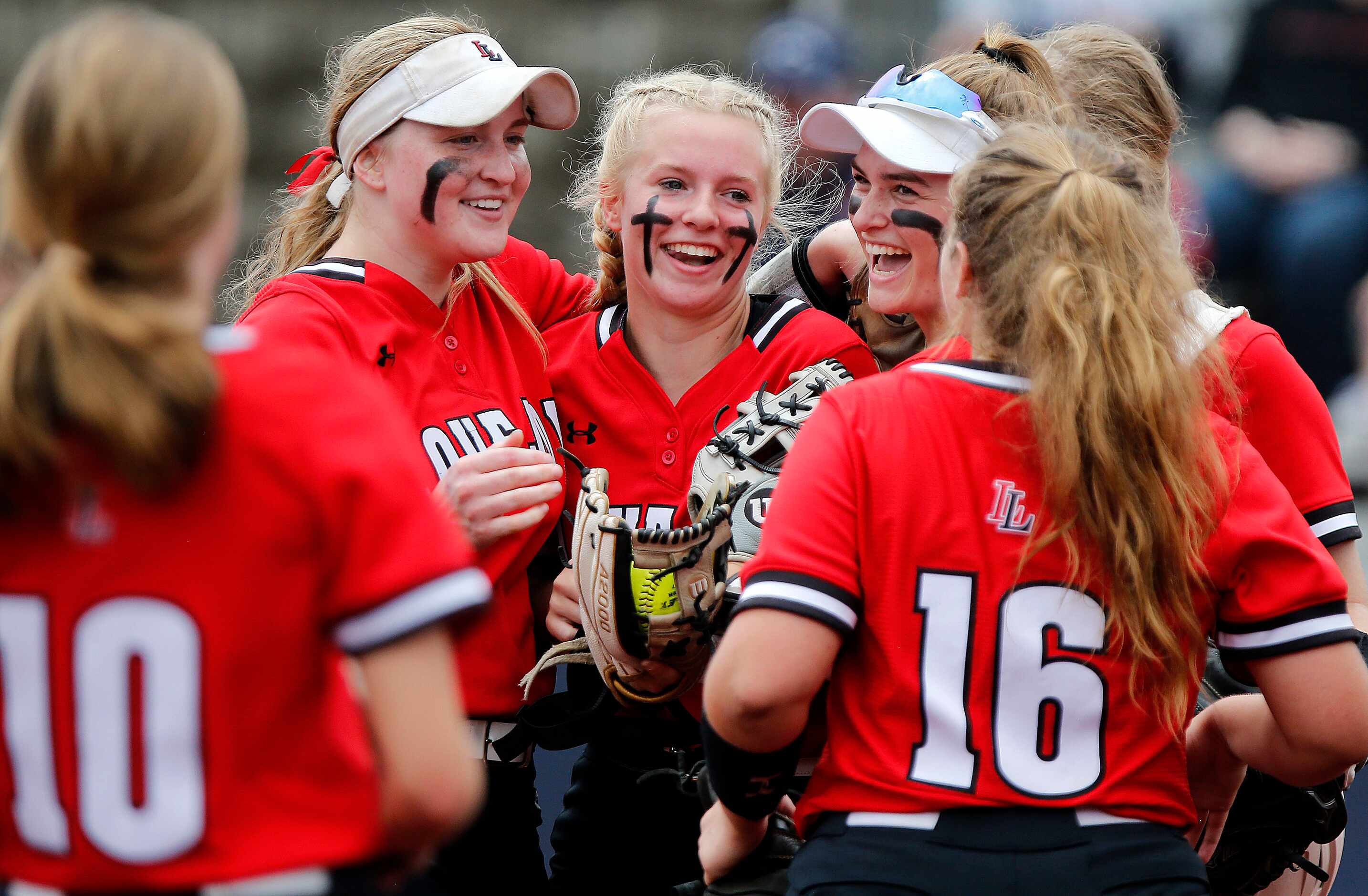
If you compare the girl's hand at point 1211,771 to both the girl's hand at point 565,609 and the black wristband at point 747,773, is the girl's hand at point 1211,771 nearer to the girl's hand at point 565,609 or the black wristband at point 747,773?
the black wristband at point 747,773

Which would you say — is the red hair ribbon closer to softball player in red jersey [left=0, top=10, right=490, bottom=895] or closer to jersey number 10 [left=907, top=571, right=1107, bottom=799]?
softball player in red jersey [left=0, top=10, right=490, bottom=895]

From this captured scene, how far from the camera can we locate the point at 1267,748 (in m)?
1.86

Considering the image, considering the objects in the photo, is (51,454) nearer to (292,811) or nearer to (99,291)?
(99,291)

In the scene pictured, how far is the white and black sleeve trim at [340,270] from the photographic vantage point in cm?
240

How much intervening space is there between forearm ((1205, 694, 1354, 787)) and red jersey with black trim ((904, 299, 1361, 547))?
Result: 0.43m

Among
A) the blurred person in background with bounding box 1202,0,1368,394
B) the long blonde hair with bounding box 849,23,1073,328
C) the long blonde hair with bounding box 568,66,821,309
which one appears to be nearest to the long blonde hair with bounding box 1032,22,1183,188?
the long blonde hair with bounding box 849,23,1073,328

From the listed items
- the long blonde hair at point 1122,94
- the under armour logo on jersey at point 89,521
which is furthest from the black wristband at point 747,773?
the long blonde hair at point 1122,94

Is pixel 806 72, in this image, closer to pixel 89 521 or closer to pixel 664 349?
pixel 664 349

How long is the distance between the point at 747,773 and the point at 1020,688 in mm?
392

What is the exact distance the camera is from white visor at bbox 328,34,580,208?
8.04 feet

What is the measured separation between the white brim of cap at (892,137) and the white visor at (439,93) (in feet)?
1.80

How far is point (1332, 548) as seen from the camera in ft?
7.47

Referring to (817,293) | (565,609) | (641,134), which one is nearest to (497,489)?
(565,609)

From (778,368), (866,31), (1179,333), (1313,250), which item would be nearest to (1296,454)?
(1179,333)
